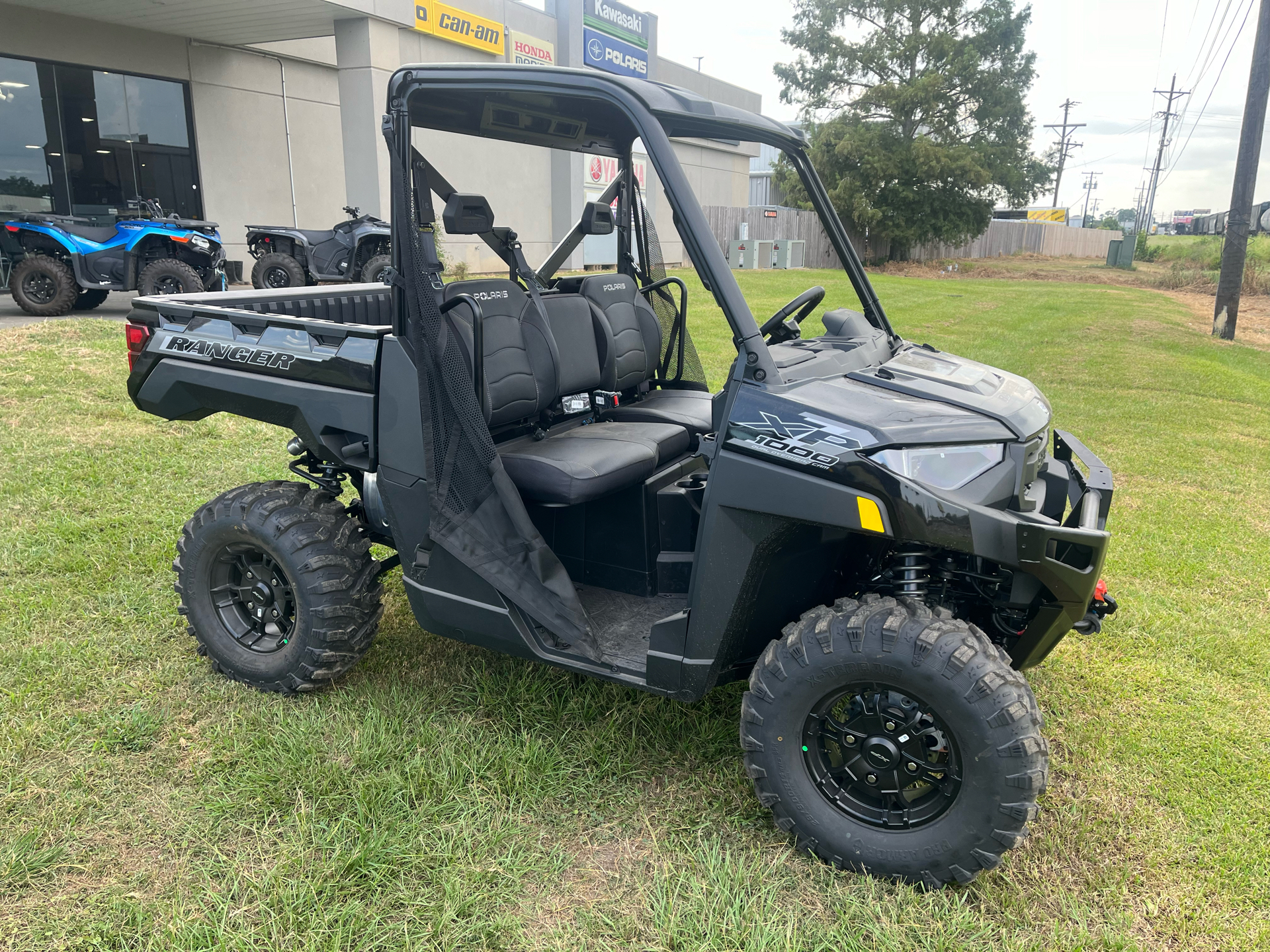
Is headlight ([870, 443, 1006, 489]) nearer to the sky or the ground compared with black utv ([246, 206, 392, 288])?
nearer to the ground

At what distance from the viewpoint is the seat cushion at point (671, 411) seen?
3.62 m

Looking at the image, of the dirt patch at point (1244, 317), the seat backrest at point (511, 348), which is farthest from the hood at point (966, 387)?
the dirt patch at point (1244, 317)

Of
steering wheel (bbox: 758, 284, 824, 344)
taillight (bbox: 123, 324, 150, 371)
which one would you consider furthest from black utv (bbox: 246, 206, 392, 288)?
steering wheel (bbox: 758, 284, 824, 344)

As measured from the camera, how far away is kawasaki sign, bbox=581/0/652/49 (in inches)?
770

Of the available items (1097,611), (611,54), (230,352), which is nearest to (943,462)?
(1097,611)

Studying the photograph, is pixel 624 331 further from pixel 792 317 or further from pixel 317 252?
pixel 317 252

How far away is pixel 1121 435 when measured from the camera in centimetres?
744

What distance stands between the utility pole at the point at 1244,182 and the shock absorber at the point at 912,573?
14882 mm

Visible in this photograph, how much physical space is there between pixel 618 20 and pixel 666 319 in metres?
19.0

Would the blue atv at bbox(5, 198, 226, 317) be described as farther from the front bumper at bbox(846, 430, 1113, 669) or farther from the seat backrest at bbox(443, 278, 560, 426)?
the front bumper at bbox(846, 430, 1113, 669)

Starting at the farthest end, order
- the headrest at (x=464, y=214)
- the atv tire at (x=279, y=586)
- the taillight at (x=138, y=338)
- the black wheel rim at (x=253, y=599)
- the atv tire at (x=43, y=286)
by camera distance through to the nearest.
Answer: the atv tire at (x=43, y=286) < the taillight at (x=138, y=338) < the black wheel rim at (x=253, y=599) < the atv tire at (x=279, y=586) < the headrest at (x=464, y=214)

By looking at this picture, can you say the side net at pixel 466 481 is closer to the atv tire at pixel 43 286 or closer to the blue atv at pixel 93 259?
the blue atv at pixel 93 259

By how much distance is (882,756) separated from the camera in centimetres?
235

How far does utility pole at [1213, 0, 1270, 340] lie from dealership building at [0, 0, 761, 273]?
27.4ft
